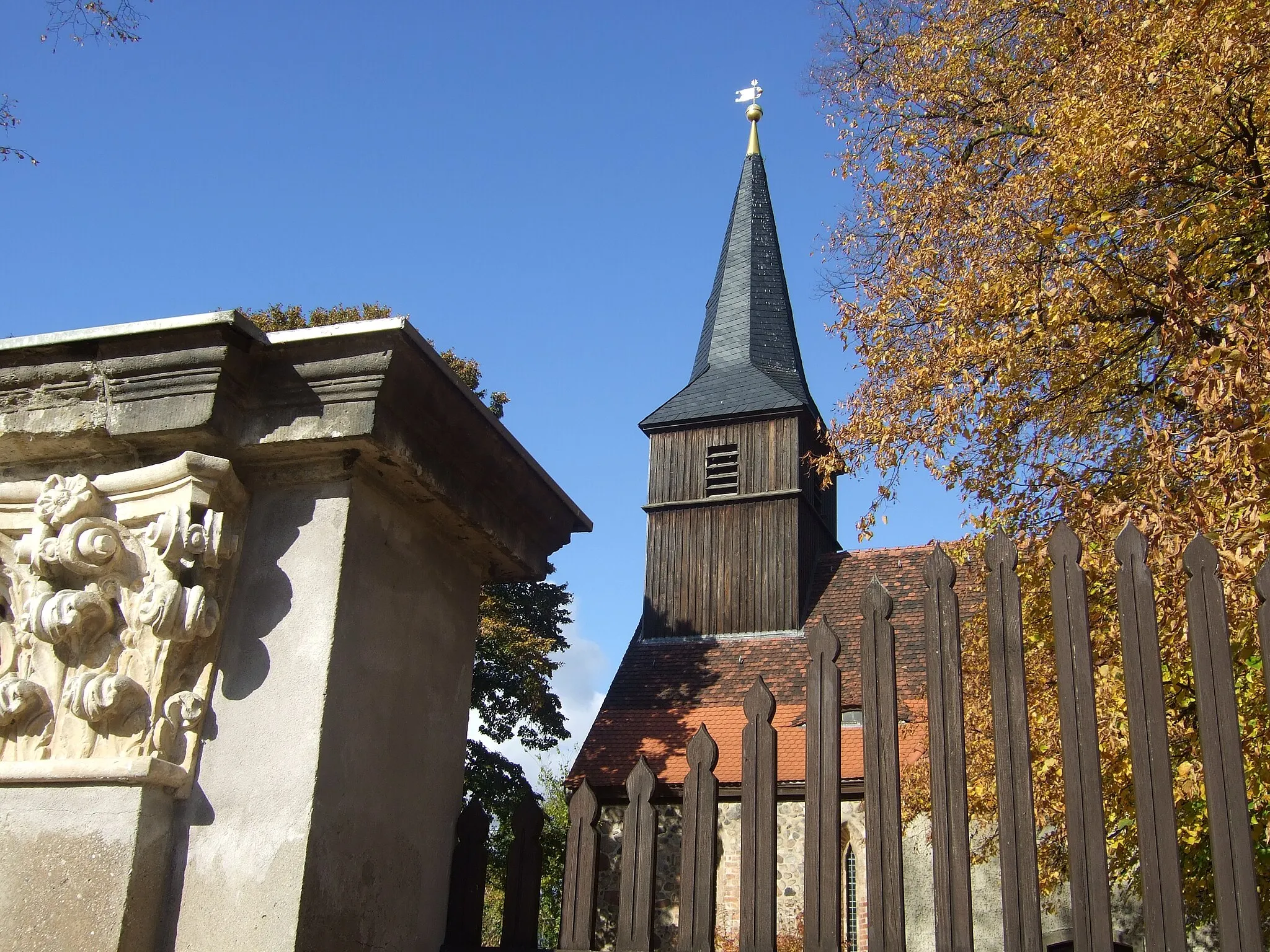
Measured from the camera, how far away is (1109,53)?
617 cm

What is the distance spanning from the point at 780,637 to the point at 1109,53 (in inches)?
583

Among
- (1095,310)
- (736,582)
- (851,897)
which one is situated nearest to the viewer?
(1095,310)

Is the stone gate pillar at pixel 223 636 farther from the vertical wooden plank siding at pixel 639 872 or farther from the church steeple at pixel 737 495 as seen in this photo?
the church steeple at pixel 737 495

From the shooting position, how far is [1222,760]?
1.77 metres

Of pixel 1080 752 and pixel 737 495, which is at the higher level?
pixel 737 495

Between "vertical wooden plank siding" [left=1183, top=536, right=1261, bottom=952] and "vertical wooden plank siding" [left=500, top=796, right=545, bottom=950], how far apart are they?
49.8 inches

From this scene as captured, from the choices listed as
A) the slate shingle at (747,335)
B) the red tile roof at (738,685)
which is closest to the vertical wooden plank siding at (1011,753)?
the red tile roof at (738,685)

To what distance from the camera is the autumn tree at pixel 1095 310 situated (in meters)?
5.02

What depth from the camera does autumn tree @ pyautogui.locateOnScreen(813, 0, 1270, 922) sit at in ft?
16.5

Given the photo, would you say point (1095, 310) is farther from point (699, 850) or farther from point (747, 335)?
point (747, 335)

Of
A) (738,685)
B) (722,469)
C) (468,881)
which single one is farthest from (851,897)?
(468,881)

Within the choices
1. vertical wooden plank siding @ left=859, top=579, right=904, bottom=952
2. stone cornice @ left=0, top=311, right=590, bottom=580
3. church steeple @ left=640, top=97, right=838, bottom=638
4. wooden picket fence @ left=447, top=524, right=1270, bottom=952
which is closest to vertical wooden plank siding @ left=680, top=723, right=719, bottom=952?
wooden picket fence @ left=447, top=524, right=1270, bottom=952

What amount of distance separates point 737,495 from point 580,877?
19367 mm

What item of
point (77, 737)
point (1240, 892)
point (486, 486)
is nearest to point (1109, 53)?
point (486, 486)
